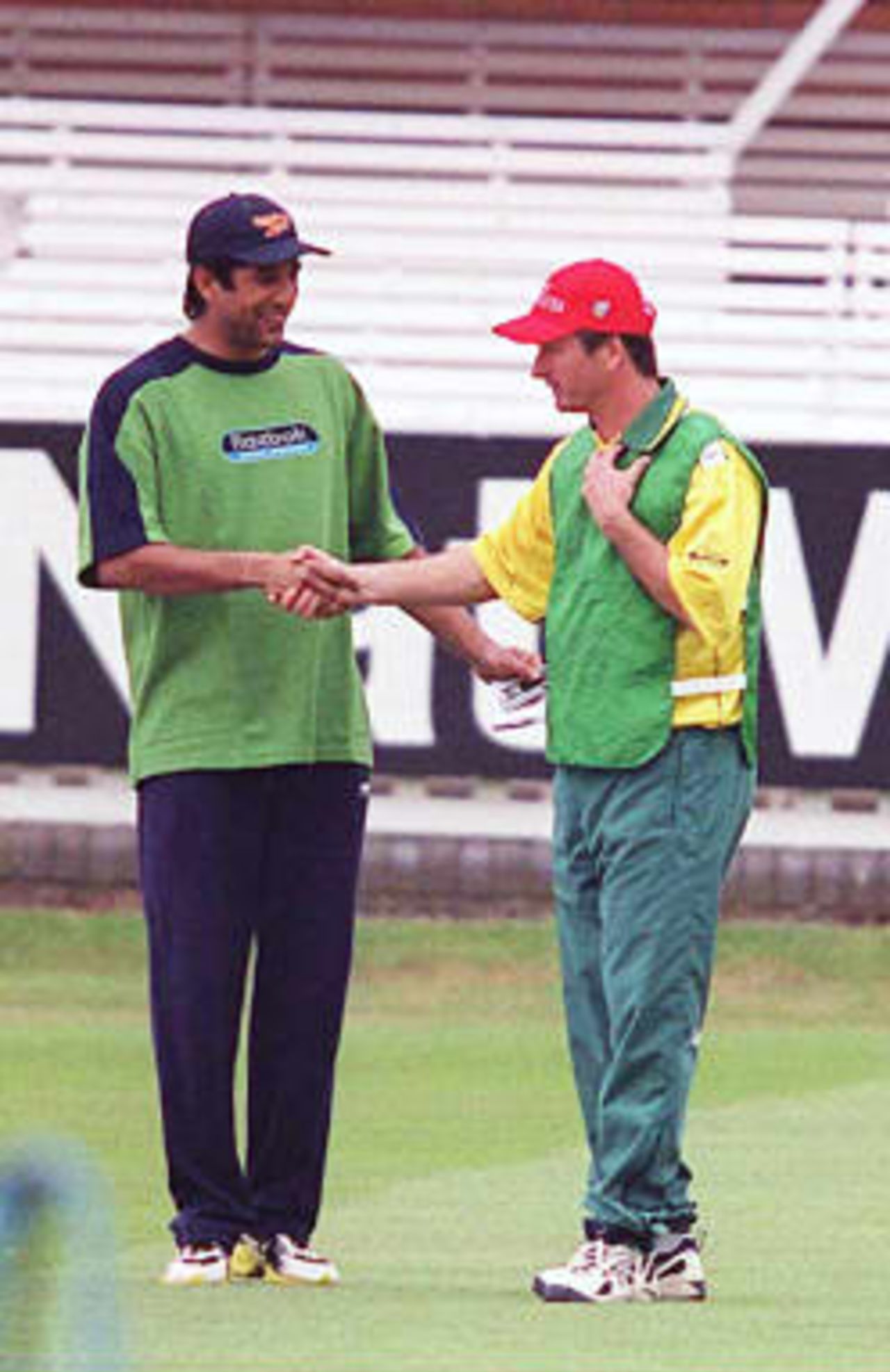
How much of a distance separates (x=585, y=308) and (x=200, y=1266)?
5.69 ft

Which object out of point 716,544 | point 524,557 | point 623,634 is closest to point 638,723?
point 623,634

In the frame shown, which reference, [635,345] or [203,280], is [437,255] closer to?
[203,280]

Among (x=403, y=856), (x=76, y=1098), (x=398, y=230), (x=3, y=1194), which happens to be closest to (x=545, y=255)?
(x=398, y=230)

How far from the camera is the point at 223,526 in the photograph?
28.8 feet

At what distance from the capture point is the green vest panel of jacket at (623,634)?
8.45 m

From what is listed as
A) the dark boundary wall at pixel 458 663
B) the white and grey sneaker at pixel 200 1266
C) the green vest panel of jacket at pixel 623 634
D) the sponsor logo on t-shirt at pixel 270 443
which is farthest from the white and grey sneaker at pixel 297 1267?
the dark boundary wall at pixel 458 663

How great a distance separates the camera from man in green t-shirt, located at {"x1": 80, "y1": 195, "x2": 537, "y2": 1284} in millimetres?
8719

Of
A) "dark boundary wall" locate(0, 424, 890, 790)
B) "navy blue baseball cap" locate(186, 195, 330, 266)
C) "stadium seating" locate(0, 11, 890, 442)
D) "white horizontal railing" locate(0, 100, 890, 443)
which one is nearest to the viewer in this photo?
"navy blue baseball cap" locate(186, 195, 330, 266)

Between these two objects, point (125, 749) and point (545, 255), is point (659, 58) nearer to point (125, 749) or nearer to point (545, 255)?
point (545, 255)

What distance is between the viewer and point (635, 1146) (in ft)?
27.8

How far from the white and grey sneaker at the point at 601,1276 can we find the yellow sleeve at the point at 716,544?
102 centimetres

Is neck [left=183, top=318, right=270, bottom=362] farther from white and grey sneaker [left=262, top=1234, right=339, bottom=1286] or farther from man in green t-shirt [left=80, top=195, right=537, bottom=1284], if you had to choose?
white and grey sneaker [left=262, top=1234, right=339, bottom=1286]

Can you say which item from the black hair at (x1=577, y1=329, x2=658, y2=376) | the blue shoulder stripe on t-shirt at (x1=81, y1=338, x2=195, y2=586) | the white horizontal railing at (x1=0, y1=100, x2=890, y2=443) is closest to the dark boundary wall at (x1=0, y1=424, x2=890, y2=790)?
the white horizontal railing at (x1=0, y1=100, x2=890, y2=443)

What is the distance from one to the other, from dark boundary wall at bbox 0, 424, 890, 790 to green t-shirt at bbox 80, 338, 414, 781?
742cm
